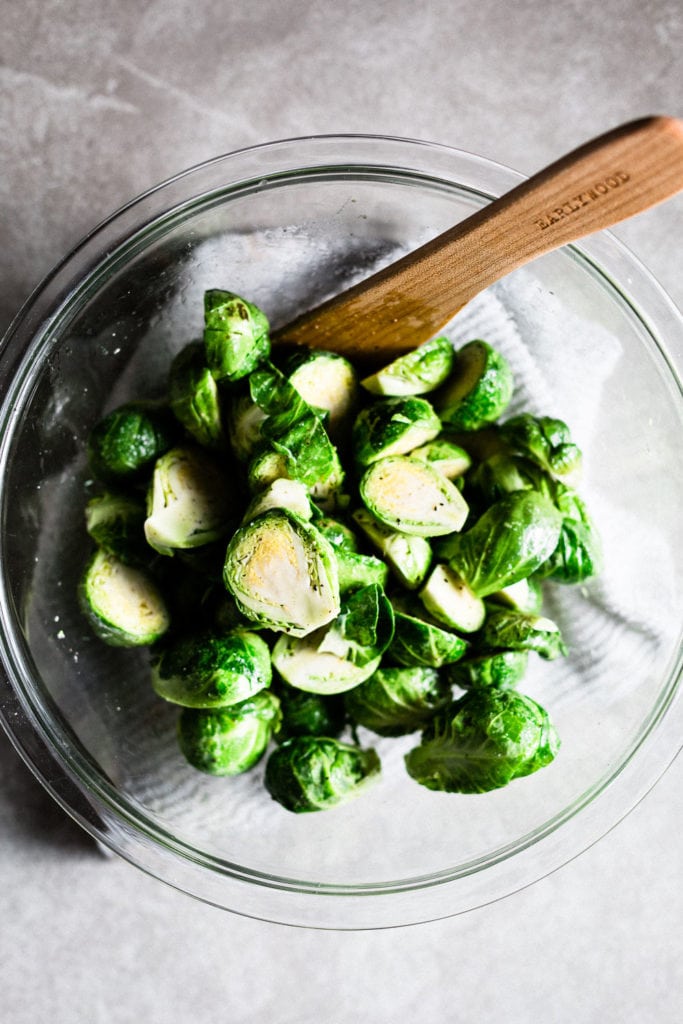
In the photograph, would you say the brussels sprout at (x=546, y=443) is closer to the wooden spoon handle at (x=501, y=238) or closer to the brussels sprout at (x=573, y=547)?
the brussels sprout at (x=573, y=547)

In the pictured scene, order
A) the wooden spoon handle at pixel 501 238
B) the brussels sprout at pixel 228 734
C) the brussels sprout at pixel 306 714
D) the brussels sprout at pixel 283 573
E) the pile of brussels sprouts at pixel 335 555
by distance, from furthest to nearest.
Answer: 1. the brussels sprout at pixel 306 714
2. the brussels sprout at pixel 228 734
3. the pile of brussels sprouts at pixel 335 555
4. the brussels sprout at pixel 283 573
5. the wooden spoon handle at pixel 501 238

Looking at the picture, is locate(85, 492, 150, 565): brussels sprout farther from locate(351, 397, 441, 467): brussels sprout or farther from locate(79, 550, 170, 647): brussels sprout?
locate(351, 397, 441, 467): brussels sprout

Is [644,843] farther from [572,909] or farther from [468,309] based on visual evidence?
[468,309]

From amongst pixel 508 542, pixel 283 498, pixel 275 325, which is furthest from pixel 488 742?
pixel 275 325

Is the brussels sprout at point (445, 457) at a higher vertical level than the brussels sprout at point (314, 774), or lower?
higher

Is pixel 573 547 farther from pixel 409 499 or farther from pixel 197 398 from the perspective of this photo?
pixel 197 398

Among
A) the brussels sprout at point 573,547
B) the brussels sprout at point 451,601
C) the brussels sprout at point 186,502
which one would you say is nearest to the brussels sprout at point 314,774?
the brussels sprout at point 451,601
